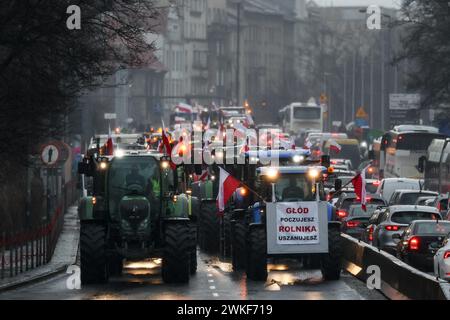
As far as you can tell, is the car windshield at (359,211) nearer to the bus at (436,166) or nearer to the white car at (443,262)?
the white car at (443,262)

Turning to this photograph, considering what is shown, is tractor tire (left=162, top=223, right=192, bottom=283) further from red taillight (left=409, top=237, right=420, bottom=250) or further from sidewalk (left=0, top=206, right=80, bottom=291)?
red taillight (left=409, top=237, right=420, bottom=250)

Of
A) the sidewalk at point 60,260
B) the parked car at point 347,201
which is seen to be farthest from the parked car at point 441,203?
the sidewalk at point 60,260

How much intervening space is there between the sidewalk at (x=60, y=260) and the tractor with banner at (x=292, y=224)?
4.44 metres

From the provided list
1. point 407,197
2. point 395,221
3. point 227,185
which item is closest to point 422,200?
point 407,197

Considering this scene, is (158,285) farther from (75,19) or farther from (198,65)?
(198,65)

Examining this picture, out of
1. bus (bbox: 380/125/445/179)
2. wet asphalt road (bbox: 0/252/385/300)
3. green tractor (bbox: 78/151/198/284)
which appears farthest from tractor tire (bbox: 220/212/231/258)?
bus (bbox: 380/125/445/179)

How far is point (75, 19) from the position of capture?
109ft

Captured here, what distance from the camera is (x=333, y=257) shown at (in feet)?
105

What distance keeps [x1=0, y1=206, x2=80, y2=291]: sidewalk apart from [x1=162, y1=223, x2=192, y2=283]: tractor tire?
121 inches

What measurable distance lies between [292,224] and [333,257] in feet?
3.25

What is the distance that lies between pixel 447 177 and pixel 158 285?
1227 inches

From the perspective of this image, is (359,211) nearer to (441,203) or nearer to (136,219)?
(441,203)

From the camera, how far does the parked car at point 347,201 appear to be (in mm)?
47219
